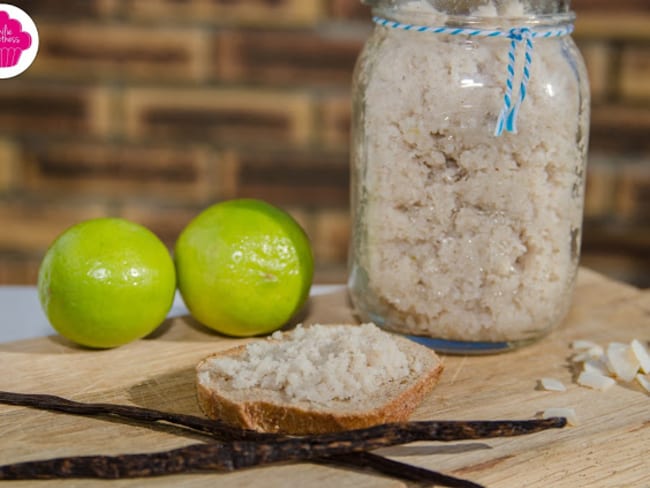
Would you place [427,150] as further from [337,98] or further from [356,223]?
[337,98]

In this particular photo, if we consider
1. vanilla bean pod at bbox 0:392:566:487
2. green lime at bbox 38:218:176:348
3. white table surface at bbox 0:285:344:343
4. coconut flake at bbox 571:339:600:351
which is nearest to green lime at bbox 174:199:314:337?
green lime at bbox 38:218:176:348

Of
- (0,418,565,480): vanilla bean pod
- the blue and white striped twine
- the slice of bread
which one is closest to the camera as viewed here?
(0,418,565,480): vanilla bean pod

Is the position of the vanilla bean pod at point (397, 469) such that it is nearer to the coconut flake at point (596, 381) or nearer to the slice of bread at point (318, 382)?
the slice of bread at point (318, 382)

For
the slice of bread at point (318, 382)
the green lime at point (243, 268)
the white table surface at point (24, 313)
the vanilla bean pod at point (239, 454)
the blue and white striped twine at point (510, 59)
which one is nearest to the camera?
the vanilla bean pod at point (239, 454)

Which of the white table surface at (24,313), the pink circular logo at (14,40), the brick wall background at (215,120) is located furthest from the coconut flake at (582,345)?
the pink circular logo at (14,40)

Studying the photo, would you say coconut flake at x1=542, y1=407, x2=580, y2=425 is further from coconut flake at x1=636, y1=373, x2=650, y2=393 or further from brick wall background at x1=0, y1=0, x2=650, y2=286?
brick wall background at x1=0, y1=0, x2=650, y2=286

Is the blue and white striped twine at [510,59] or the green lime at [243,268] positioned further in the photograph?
the green lime at [243,268]

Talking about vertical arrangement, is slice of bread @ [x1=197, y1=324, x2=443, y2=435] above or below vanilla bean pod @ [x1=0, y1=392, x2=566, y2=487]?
above
